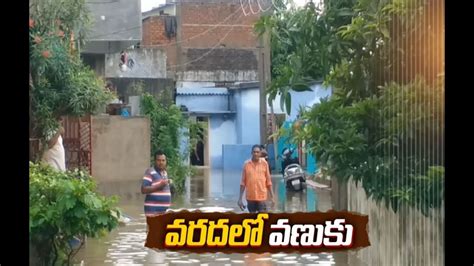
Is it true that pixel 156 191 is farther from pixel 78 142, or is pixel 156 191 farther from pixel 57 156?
pixel 57 156

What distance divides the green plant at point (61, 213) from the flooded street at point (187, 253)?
0.36 meters

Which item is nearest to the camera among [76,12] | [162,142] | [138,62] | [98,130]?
[76,12]

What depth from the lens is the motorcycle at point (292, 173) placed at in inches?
254

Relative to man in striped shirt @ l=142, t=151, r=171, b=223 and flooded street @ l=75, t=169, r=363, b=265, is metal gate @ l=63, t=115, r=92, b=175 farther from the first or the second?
man in striped shirt @ l=142, t=151, r=171, b=223

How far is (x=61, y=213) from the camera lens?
520 centimetres

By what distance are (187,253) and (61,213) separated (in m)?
0.78

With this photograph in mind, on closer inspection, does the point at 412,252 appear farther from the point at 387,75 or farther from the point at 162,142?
the point at 162,142

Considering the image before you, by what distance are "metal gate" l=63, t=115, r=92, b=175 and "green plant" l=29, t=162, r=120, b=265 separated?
89 cm

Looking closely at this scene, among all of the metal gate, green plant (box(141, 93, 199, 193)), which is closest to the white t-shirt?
the metal gate
